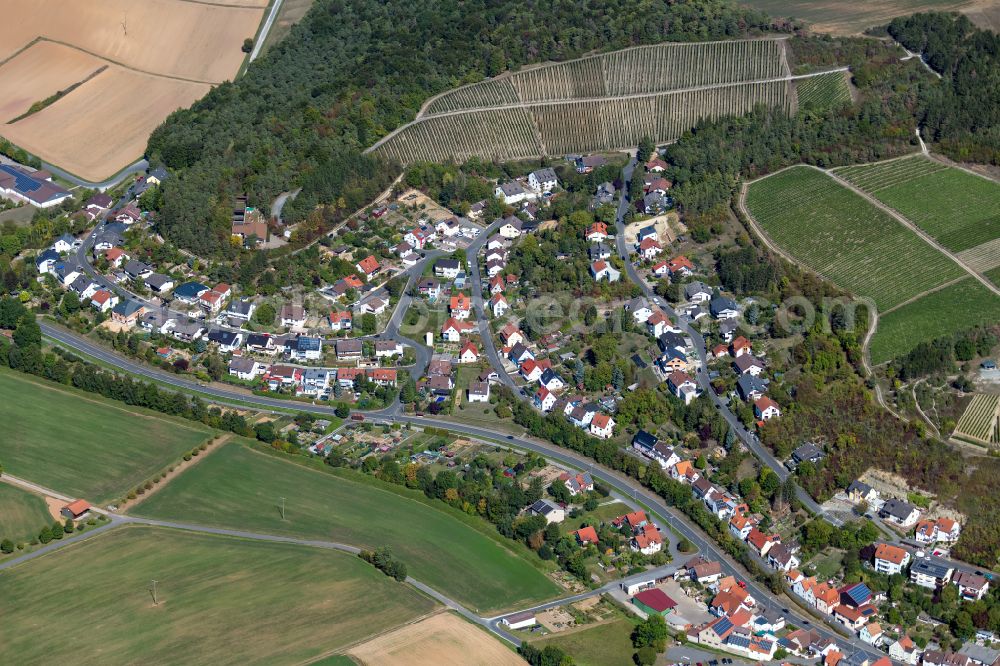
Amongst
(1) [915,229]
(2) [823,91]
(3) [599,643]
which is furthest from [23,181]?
(1) [915,229]

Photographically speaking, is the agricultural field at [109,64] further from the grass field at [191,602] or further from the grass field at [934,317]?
the grass field at [934,317]

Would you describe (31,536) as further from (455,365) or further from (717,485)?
(717,485)

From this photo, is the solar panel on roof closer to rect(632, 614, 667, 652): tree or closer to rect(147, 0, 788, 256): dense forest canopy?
rect(147, 0, 788, 256): dense forest canopy

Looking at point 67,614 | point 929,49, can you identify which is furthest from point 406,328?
point 929,49

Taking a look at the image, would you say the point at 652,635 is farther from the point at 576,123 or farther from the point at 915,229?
the point at 576,123

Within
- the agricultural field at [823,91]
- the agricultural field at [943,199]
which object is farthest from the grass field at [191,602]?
the agricultural field at [823,91]
